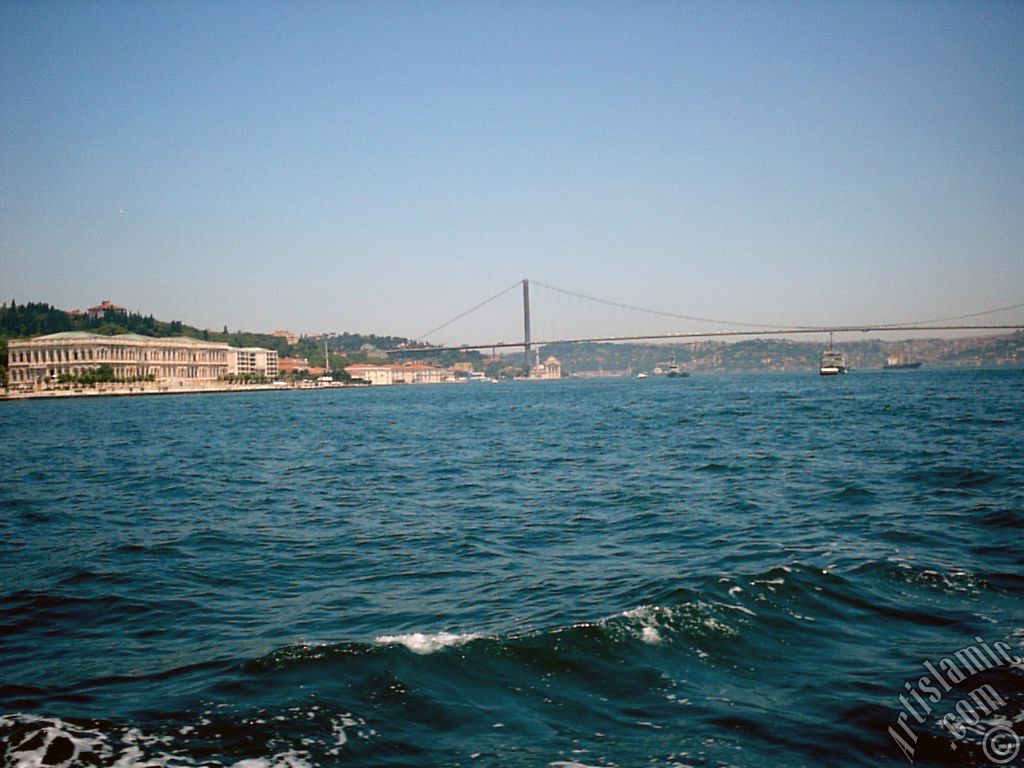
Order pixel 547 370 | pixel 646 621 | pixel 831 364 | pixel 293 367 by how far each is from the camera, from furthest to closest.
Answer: pixel 547 370, pixel 293 367, pixel 831 364, pixel 646 621

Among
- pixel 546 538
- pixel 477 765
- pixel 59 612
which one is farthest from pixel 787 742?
pixel 59 612

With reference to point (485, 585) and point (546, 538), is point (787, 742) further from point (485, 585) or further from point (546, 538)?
point (546, 538)

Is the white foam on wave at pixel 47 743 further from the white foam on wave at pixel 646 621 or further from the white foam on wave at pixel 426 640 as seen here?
the white foam on wave at pixel 646 621

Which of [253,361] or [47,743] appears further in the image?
[253,361]

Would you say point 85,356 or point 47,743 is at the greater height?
point 85,356

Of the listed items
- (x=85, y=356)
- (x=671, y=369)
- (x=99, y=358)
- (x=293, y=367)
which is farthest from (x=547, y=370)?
(x=85, y=356)

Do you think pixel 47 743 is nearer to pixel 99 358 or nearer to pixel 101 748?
pixel 101 748

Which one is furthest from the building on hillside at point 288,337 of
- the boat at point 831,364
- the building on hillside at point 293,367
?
the boat at point 831,364
